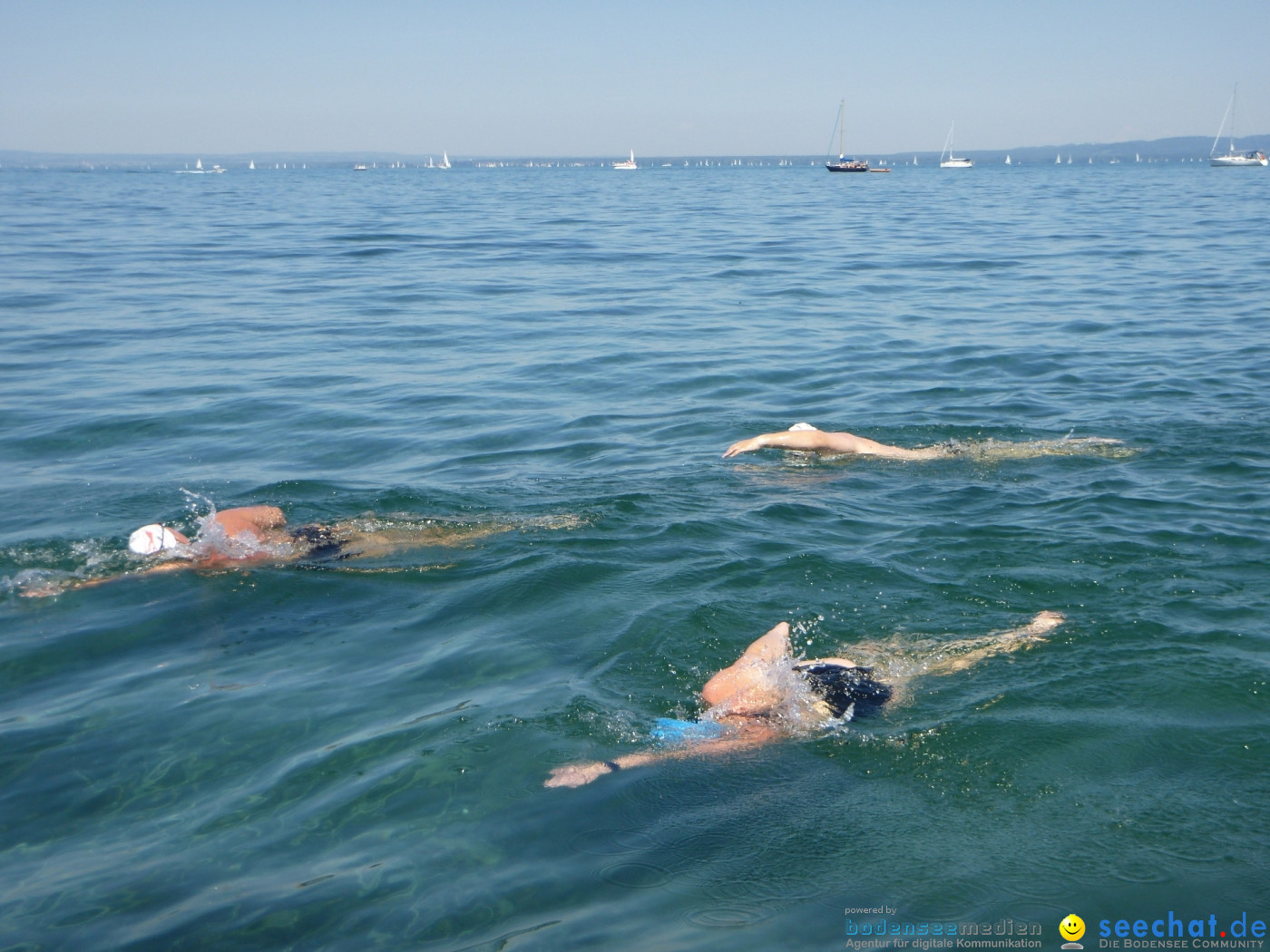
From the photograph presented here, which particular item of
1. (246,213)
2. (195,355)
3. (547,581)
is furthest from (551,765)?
(246,213)

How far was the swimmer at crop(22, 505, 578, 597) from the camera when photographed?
29.1ft

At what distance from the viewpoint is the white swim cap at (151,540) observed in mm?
8844

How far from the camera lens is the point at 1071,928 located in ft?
14.9

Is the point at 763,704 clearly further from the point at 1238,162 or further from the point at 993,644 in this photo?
the point at 1238,162

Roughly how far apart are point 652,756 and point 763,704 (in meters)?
0.84

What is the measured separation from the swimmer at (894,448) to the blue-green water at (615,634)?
0.98 ft

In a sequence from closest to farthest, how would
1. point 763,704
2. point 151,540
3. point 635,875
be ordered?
point 635,875, point 763,704, point 151,540

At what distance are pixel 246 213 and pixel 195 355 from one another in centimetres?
3308

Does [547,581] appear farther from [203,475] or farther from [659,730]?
[203,475]

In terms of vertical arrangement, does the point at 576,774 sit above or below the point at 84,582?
above

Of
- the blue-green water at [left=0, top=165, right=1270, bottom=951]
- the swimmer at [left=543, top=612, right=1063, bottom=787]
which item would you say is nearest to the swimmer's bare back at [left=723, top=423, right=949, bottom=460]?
the blue-green water at [left=0, top=165, right=1270, bottom=951]

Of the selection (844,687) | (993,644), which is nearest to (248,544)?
(844,687)

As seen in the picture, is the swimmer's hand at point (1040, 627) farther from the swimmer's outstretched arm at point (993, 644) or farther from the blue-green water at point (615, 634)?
the blue-green water at point (615, 634)

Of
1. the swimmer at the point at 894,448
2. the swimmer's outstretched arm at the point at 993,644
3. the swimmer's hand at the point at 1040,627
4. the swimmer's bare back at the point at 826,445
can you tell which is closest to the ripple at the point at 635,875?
the swimmer's outstretched arm at the point at 993,644
